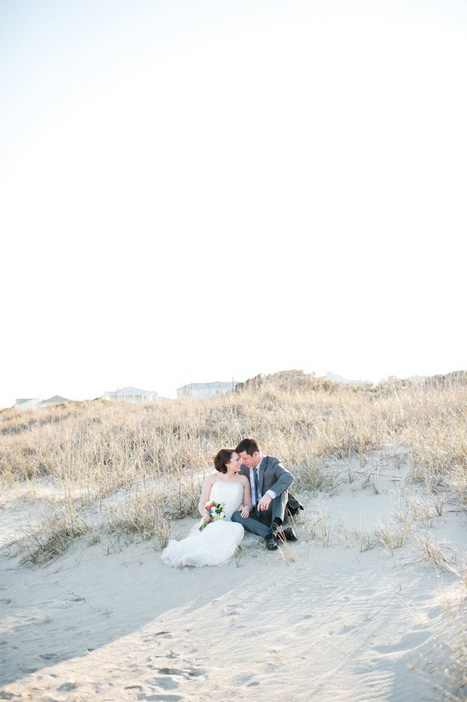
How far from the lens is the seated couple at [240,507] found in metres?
5.61

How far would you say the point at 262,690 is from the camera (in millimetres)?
3271

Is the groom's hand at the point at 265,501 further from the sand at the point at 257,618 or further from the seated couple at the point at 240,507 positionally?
the sand at the point at 257,618

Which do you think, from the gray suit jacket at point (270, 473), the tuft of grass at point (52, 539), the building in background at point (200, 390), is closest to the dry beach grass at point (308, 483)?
the tuft of grass at point (52, 539)

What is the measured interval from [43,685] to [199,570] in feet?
7.25

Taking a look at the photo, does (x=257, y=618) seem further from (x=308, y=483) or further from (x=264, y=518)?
(x=308, y=483)

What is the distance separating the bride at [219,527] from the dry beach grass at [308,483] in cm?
25

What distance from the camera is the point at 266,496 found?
18.8 feet

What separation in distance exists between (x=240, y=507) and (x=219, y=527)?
57cm

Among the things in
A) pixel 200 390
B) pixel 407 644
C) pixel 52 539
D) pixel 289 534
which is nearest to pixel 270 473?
pixel 289 534

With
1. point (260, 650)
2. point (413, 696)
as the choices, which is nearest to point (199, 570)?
point (260, 650)

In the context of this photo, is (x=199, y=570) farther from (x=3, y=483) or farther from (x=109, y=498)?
(x=3, y=483)

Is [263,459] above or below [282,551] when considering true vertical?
above

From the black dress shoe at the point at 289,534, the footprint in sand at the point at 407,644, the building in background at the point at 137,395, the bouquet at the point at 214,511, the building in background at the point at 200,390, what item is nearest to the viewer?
the footprint in sand at the point at 407,644

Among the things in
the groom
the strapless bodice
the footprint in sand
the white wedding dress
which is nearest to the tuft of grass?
the white wedding dress
